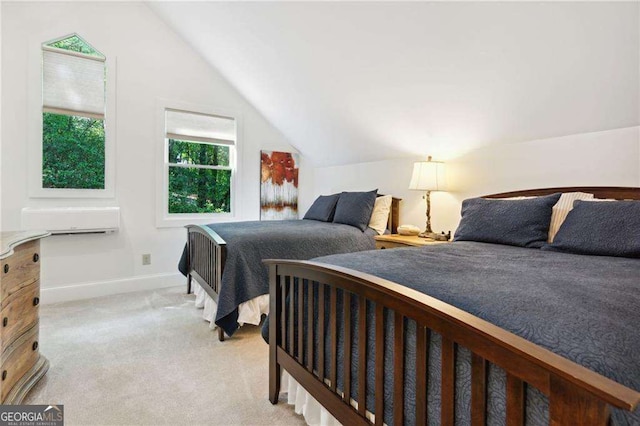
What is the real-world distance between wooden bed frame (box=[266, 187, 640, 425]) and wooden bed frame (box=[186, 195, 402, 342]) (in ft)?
2.75

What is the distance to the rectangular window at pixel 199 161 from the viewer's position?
150 inches

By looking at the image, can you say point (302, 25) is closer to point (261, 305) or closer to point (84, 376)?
point (261, 305)

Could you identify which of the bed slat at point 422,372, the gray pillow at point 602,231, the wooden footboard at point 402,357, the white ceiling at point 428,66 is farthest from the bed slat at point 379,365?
the white ceiling at point 428,66

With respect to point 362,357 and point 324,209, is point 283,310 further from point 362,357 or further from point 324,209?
point 324,209

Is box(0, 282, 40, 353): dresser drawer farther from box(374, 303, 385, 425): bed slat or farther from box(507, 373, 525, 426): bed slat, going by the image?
box(507, 373, 525, 426): bed slat

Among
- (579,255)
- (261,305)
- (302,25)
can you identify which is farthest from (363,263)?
(302,25)

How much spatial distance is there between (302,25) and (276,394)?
2.68 meters

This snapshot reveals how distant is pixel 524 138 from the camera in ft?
8.19

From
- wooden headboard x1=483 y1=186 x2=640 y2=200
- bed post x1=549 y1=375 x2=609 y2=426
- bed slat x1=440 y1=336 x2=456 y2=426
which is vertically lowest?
bed slat x1=440 y1=336 x2=456 y2=426

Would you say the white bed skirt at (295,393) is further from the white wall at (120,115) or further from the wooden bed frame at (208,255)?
the white wall at (120,115)

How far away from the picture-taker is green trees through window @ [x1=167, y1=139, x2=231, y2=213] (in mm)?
3842

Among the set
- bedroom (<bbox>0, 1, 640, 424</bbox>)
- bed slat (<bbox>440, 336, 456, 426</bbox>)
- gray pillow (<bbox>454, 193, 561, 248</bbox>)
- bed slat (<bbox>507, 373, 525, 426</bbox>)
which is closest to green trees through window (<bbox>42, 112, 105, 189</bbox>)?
bedroom (<bbox>0, 1, 640, 424</bbox>)

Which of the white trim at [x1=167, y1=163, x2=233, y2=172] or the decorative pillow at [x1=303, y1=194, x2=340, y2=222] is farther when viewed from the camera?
the white trim at [x1=167, y1=163, x2=233, y2=172]

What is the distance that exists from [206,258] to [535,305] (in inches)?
95.2
